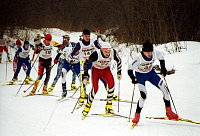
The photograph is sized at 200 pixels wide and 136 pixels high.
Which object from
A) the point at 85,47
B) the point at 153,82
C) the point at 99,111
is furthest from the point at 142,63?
the point at 85,47

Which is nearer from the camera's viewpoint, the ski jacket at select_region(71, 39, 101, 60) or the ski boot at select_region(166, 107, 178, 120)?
the ski boot at select_region(166, 107, 178, 120)

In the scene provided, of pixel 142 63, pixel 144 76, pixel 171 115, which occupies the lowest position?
pixel 171 115

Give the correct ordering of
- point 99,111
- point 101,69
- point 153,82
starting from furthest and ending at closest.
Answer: point 99,111
point 101,69
point 153,82

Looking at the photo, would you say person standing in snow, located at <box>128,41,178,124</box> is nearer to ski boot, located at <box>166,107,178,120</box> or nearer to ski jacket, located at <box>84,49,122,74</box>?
ski boot, located at <box>166,107,178,120</box>

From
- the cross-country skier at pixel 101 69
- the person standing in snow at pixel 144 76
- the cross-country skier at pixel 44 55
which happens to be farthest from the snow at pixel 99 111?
the cross-country skier at pixel 44 55

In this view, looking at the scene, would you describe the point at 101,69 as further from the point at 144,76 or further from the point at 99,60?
the point at 144,76

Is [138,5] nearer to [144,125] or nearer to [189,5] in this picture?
[189,5]

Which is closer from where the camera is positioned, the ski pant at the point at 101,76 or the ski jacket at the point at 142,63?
the ski jacket at the point at 142,63

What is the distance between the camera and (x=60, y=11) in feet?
95.0

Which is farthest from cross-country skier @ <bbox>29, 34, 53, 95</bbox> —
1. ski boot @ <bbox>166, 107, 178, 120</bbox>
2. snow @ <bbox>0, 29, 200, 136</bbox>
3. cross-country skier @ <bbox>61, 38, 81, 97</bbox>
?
ski boot @ <bbox>166, 107, 178, 120</bbox>

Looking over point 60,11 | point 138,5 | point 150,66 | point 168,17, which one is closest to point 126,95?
point 150,66

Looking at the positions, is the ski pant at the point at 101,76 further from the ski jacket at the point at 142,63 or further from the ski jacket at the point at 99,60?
the ski jacket at the point at 142,63

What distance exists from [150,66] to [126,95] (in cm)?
363

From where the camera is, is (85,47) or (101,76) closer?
(101,76)
